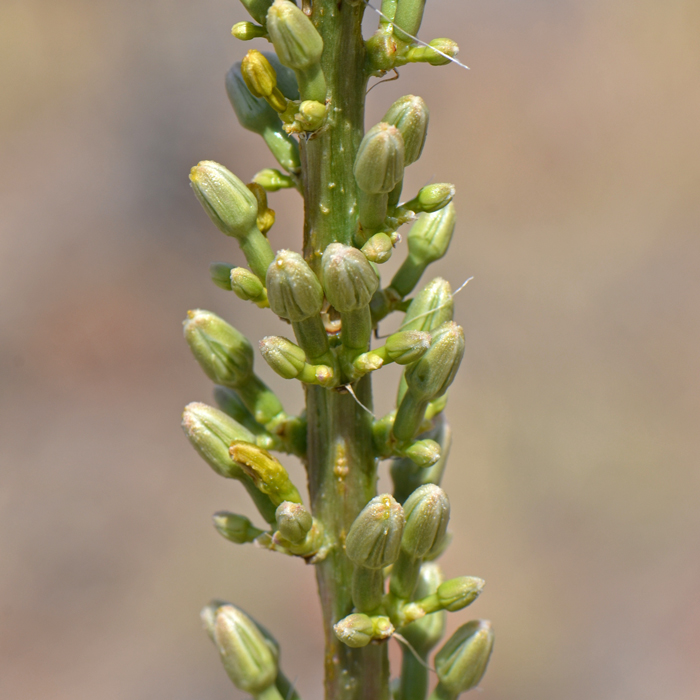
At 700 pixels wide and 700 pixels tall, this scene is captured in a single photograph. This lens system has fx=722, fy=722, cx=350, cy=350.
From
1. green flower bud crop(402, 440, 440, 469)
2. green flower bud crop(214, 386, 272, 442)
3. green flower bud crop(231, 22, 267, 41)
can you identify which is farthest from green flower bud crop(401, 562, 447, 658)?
green flower bud crop(231, 22, 267, 41)

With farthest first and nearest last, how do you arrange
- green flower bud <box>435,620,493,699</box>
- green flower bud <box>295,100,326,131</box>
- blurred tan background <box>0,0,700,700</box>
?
blurred tan background <box>0,0,700,700</box>
green flower bud <box>435,620,493,699</box>
green flower bud <box>295,100,326,131</box>

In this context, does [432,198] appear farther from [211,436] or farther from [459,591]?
[459,591]

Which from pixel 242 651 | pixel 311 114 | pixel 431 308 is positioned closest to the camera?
pixel 311 114

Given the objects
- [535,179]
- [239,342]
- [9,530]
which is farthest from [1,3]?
[239,342]

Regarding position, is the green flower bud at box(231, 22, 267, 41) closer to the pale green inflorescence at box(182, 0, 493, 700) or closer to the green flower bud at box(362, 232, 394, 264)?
the pale green inflorescence at box(182, 0, 493, 700)

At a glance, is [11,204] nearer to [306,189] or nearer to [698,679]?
[306,189]

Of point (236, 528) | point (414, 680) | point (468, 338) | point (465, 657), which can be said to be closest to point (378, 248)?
point (236, 528)
